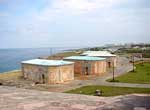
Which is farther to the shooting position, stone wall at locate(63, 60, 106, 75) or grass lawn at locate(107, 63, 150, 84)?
stone wall at locate(63, 60, 106, 75)

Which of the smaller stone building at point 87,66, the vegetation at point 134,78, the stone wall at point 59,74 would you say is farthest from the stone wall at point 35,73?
the smaller stone building at point 87,66

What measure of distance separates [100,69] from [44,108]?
3002 cm

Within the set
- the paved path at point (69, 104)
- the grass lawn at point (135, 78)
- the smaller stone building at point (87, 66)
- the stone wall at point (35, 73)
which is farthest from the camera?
the smaller stone building at point (87, 66)

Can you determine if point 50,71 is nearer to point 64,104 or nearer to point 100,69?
point 100,69

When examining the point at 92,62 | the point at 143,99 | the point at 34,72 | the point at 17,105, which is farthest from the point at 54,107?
the point at 92,62

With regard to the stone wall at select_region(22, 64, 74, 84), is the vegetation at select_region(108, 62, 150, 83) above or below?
below

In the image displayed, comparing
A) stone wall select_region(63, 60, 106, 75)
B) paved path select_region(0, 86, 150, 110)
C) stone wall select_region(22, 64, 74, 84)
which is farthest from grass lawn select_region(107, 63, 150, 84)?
paved path select_region(0, 86, 150, 110)

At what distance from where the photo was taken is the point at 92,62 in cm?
3675

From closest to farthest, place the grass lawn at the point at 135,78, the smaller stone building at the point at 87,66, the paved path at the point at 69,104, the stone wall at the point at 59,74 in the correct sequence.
Result: the paved path at the point at 69,104 → the grass lawn at the point at 135,78 → the stone wall at the point at 59,74 → the smaller stone building at the point at 87,66

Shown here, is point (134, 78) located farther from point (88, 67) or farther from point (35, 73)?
point (35, 73)

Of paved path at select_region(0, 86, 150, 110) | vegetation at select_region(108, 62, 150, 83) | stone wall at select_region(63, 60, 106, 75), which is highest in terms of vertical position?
paved path at select_region(0, 86, 150, 110)

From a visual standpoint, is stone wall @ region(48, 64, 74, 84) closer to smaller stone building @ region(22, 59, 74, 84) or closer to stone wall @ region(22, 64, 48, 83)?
smaller stone building @ region(22, 59, 74, 84)

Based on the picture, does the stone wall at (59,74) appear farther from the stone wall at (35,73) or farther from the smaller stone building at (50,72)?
the stone wall at (35,73)

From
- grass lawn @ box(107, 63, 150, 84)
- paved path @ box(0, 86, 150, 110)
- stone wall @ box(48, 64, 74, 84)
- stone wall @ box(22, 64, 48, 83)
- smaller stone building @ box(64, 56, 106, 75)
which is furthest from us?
smaller stone building @ box(64, 56, 106, 75)
